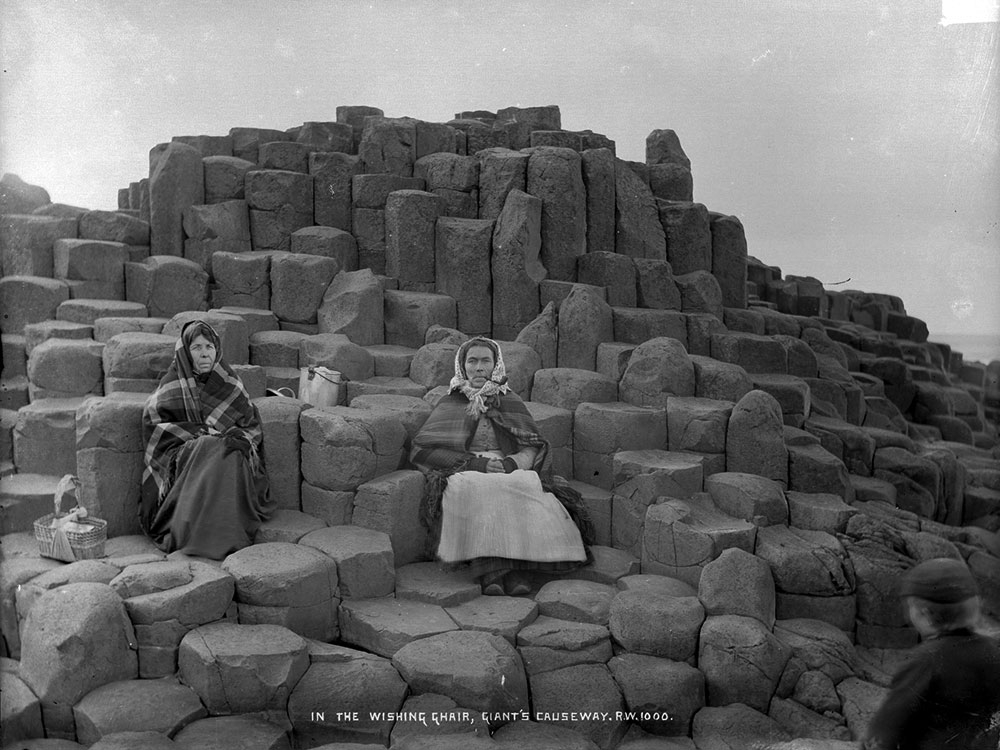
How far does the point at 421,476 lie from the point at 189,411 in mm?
1600

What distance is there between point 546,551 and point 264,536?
1.85 meters

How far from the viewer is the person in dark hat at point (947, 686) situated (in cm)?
416

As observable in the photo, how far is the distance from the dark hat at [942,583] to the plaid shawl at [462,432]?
97.5 inches

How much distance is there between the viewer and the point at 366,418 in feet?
20.1

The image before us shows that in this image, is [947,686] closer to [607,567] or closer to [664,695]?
[664,695]

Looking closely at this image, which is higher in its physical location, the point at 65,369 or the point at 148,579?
the point at 65,369

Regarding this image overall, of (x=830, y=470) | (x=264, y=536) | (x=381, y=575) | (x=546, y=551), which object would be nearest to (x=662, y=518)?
(x=546, y=551)

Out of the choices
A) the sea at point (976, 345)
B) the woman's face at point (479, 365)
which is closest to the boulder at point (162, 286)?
the woman's face at point (479, 365)

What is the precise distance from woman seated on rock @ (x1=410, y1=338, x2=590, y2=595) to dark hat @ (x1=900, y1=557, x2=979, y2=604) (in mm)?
2073

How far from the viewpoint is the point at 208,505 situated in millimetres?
5492

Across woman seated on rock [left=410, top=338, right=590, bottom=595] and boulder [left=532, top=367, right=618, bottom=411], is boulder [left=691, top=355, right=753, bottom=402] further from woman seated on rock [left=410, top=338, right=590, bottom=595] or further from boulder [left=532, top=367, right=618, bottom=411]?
woman seated on rock [left=410, top=338, right=590, bottom=595]

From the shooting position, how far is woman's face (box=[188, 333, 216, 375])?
5.84 metres

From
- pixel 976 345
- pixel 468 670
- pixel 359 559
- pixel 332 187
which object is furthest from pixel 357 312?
pixel 976 345

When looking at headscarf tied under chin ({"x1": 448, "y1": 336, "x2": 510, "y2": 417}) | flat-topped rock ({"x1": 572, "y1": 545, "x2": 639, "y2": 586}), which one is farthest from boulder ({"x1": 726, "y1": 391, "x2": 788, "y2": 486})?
headscarf tied under chin ({"x1": 448, "y1": 336, "x2": 510, "y2": 417})
